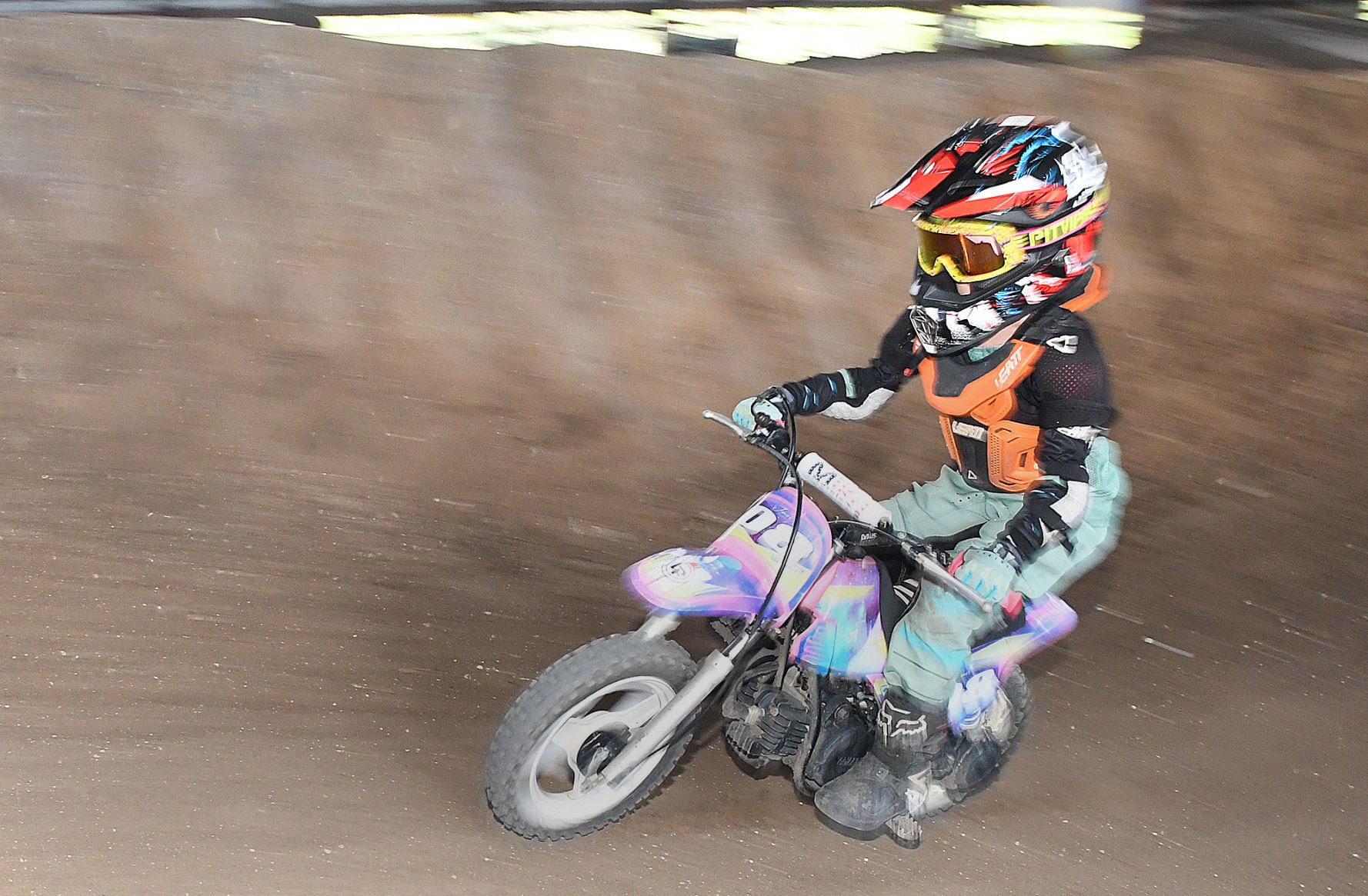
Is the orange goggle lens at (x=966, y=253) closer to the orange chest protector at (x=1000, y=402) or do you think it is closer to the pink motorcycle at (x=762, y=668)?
the orange chest protector at (x=1000, y=402)

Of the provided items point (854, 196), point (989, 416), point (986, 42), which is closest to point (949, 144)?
point (989, 416)

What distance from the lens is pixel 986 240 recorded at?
8.82 ft

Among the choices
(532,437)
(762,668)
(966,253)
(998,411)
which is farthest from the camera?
(532,437)

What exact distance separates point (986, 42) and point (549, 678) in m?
9.25

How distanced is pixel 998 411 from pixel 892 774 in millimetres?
→ 1275

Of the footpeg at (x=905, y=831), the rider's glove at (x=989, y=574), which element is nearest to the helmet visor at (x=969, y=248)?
the rider's glove at (x=989, y=574)

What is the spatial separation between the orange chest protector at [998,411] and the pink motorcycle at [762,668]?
0.35m

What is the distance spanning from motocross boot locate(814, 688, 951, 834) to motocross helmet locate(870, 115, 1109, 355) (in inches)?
48.6

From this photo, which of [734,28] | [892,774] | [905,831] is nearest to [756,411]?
[892,774]

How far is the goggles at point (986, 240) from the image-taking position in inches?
105

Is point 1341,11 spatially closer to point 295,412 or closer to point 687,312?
point 687,312

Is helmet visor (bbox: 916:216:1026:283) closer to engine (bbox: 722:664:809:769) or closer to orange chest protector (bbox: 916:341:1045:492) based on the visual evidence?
orange chest protector (bbox: 916:341:1045:492)

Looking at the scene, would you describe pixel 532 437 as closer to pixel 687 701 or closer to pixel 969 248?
pixel 687 701

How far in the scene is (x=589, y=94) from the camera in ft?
24.1
